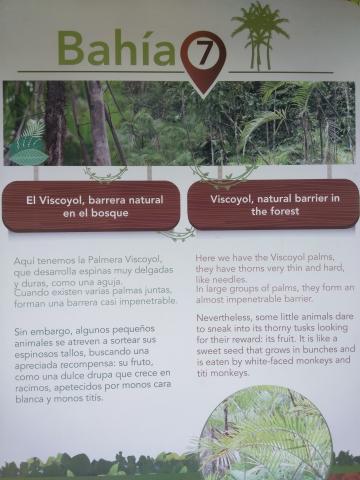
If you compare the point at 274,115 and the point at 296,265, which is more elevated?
the point at 274,115

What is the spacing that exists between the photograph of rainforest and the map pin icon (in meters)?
0.04

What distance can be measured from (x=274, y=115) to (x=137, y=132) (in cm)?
52

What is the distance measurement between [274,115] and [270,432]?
3.88 feet

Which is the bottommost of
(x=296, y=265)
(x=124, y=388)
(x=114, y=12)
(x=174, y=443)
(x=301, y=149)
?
(x=174, y=443)

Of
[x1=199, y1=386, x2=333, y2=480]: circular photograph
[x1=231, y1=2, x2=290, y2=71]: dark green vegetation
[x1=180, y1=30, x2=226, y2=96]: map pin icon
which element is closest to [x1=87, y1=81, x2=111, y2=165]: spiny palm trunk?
[x1=180, y1=30, x2=226, y2=96]: map pin icon

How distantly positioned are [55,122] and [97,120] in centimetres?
15

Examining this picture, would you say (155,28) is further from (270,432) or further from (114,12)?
(270,432)

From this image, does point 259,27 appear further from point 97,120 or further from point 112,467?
point 112,467

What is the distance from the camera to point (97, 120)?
7.89 feet

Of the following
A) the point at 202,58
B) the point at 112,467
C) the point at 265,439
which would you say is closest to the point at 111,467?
the point at 112,467

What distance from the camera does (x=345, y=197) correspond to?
2.43m

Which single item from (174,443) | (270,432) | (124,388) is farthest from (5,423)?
(270,432)

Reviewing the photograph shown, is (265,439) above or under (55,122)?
under

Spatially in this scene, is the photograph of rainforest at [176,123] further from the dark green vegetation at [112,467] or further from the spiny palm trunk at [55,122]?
the dark green vegetation at [112,467]
